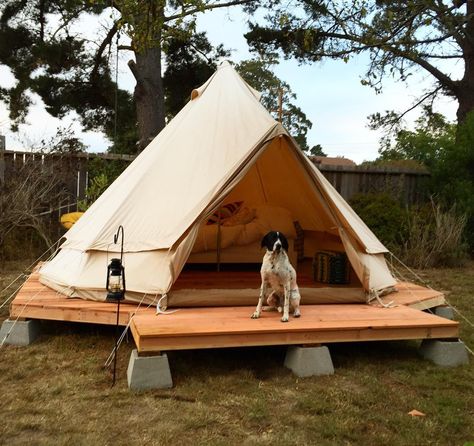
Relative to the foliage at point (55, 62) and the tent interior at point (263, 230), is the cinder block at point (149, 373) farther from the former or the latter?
the foliage at point (55, 62)

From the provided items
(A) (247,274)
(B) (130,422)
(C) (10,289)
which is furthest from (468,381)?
(C) (10,289)

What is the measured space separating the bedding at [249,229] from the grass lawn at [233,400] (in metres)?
2.43

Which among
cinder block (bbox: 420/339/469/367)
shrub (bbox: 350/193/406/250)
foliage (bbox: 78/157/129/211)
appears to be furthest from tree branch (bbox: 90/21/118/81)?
cinder block (bbox: 420/339/469/367)

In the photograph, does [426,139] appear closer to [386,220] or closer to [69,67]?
[386,220]

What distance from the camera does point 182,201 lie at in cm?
454

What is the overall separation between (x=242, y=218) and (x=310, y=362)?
137 inches

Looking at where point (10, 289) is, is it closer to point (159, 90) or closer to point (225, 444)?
point (225, 444)

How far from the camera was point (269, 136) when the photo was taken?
A: 4.41 metres

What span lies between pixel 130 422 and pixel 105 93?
9.53 meters

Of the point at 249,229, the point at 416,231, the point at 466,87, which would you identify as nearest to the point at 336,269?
the point at 249,229

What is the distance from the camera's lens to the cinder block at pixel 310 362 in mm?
3646

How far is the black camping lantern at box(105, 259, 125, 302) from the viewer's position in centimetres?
366

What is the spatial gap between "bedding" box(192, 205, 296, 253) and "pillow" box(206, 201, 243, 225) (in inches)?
4.7

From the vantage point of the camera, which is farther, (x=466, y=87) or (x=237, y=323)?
(x=466, y=87)
